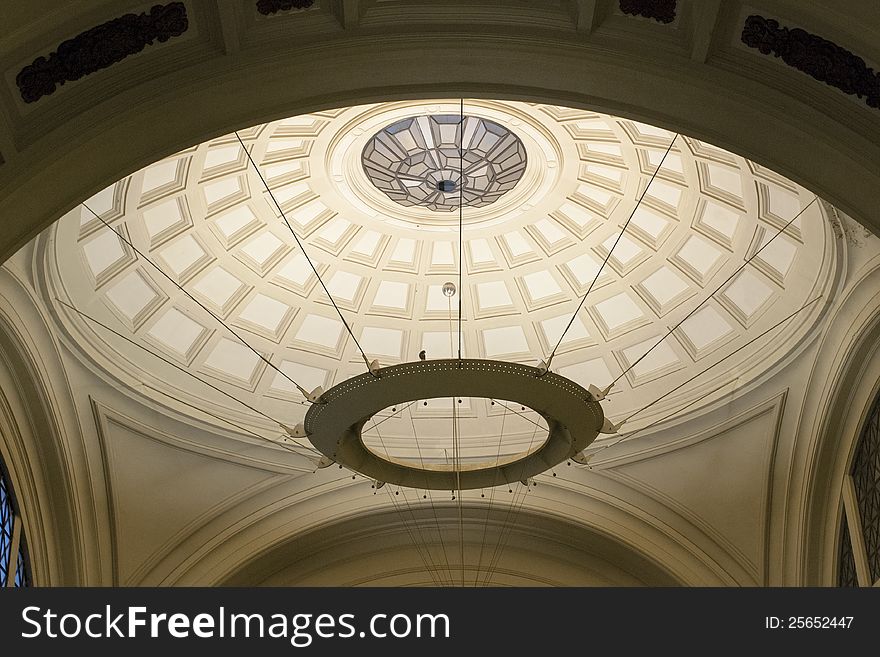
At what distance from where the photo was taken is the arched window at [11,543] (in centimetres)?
1151

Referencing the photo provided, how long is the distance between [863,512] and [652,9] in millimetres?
7416

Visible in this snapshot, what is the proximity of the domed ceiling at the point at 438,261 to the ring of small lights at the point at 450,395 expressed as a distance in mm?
3717

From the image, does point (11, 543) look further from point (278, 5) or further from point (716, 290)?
point (716, 290)

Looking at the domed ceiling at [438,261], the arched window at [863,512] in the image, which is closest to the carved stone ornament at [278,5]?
the domed ceiling at [438,261]

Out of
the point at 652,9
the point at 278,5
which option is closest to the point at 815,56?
the point at 652,9

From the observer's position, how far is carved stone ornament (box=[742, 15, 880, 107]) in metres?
7.20

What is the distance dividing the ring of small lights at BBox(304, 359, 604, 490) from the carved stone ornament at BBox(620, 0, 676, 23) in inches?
132

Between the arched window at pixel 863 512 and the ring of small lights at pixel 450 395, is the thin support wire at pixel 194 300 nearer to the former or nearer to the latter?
the ring of small lights at pixel 450 395

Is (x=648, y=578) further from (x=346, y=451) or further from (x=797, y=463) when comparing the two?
(x=346, y=451)

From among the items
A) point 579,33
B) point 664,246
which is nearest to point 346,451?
point 579,33

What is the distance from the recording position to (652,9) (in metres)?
7.43

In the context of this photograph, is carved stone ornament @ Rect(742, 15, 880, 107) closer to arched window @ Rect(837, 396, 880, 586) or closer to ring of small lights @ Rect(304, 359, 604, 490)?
ring of small lights @ Rect(304, 359, 604, 490)

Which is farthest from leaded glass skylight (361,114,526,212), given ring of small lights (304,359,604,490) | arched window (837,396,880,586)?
arched window (837,396,880,586)

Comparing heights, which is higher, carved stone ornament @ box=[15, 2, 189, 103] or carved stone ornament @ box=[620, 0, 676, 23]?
carved stone ornament @ box=[620, 0, 676, 23]
